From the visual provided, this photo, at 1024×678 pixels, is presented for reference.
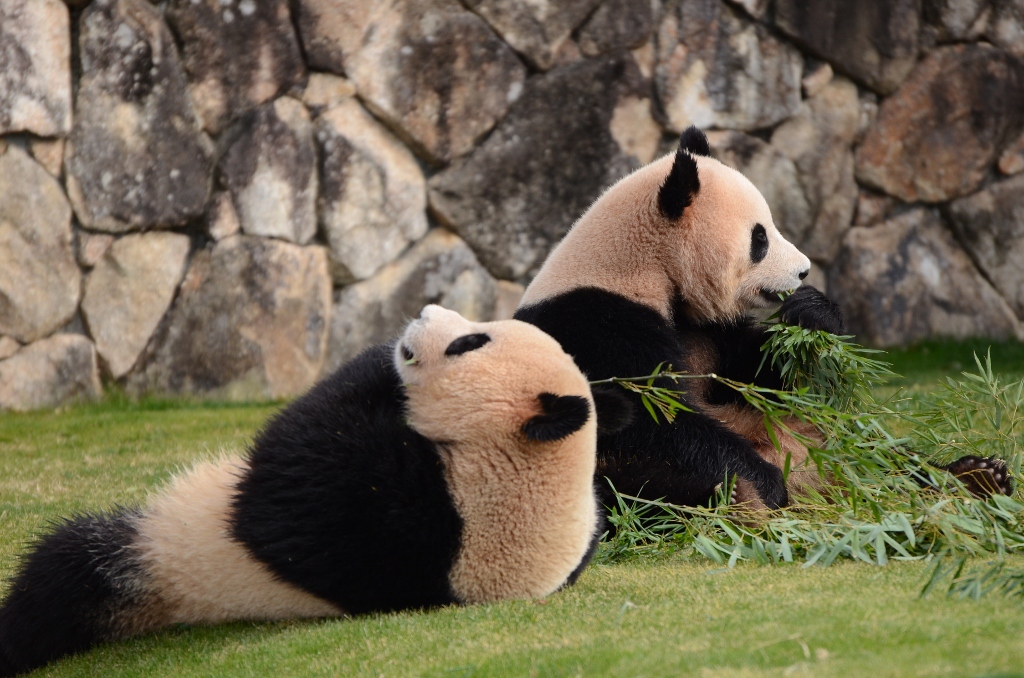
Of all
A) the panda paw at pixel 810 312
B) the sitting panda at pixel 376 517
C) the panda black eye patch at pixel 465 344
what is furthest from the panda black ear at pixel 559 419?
the panda paw at pixel 810 312

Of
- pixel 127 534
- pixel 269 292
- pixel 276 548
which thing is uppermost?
pixel 276 548

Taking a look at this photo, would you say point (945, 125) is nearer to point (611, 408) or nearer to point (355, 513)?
point (611, 408)

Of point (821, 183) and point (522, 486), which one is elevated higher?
point (522, 486)

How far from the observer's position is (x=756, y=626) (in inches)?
71.6

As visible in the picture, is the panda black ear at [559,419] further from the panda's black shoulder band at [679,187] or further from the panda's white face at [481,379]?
the panda's black shoulder band at [679,187]

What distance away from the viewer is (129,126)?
5094 mm

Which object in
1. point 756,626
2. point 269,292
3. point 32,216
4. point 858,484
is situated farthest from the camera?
point 269,292

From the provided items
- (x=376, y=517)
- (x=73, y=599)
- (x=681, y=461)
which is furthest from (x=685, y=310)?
(x=73, y=599)

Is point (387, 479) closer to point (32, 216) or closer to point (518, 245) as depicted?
point (32, 216)

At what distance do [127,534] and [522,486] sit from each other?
894 millimetres

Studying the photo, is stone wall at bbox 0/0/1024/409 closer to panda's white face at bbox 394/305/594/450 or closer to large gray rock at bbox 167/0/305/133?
large gray rock at bbox 167/0/305/133

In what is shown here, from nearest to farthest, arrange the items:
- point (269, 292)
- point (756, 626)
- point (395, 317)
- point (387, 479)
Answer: point (756, 626) → point (387, 479) → point (269, 292) → point (395, 317)

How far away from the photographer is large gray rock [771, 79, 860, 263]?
650 centimetres

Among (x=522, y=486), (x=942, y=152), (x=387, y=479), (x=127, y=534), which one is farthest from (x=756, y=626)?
(x=942, y=152)
